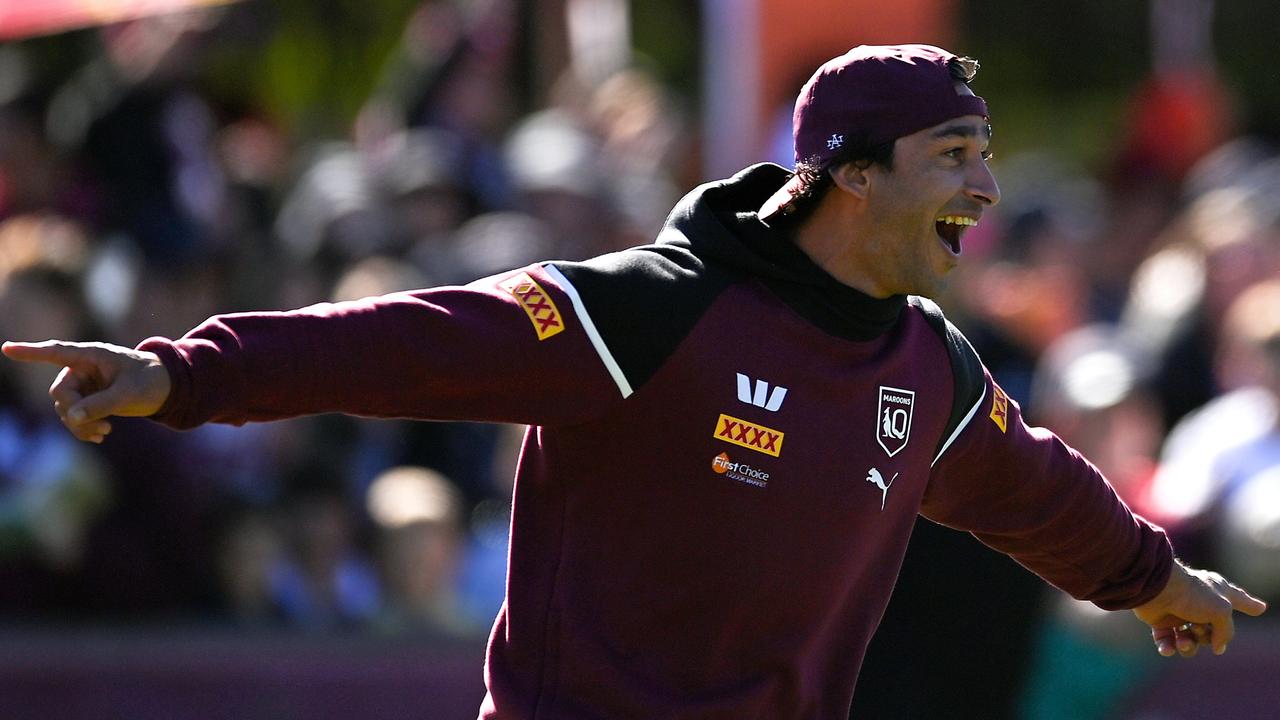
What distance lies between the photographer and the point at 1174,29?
38.6 feet

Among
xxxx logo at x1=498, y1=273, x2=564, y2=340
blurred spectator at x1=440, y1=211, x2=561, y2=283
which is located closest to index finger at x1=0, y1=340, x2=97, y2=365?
xxxx logo at x1=498, y1=273, x2=564, y2=340

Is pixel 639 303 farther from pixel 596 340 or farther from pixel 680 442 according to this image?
pixel 680 442

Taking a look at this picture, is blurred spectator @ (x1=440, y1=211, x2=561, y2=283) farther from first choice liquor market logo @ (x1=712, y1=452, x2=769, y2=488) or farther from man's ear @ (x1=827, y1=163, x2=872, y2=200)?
first choice liquor market logo @ (x1=712, y1=452, x2=769, y2=488)

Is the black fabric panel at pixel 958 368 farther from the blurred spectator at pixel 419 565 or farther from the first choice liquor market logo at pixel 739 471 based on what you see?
the blurred spectator at pixel 419 565

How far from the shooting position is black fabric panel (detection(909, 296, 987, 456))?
169 inches

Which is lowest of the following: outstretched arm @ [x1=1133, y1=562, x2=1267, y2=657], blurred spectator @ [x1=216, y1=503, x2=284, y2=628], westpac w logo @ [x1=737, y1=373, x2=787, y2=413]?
blurred spectator @ [x1=216, y1=503, x2=284, y2=628]

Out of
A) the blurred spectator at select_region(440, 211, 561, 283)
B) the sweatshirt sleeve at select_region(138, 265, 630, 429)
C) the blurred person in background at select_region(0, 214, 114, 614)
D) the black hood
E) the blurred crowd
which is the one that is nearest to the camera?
the sweatshirt sleeve at select_region(138, 265, 630, 429)

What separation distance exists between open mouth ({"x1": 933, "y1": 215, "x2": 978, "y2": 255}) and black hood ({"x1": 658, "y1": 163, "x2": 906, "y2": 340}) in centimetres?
18

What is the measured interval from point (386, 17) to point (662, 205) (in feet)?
13.8

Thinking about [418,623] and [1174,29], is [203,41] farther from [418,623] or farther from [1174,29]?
[1174,29]

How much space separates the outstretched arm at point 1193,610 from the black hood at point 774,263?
1.06 meters

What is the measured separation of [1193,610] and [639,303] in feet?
5.47

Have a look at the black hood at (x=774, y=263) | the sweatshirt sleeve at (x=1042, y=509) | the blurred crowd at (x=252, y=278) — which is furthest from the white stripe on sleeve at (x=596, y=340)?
the blurred crowd at (x=252, y=278)

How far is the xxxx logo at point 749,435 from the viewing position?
3.88 metres
